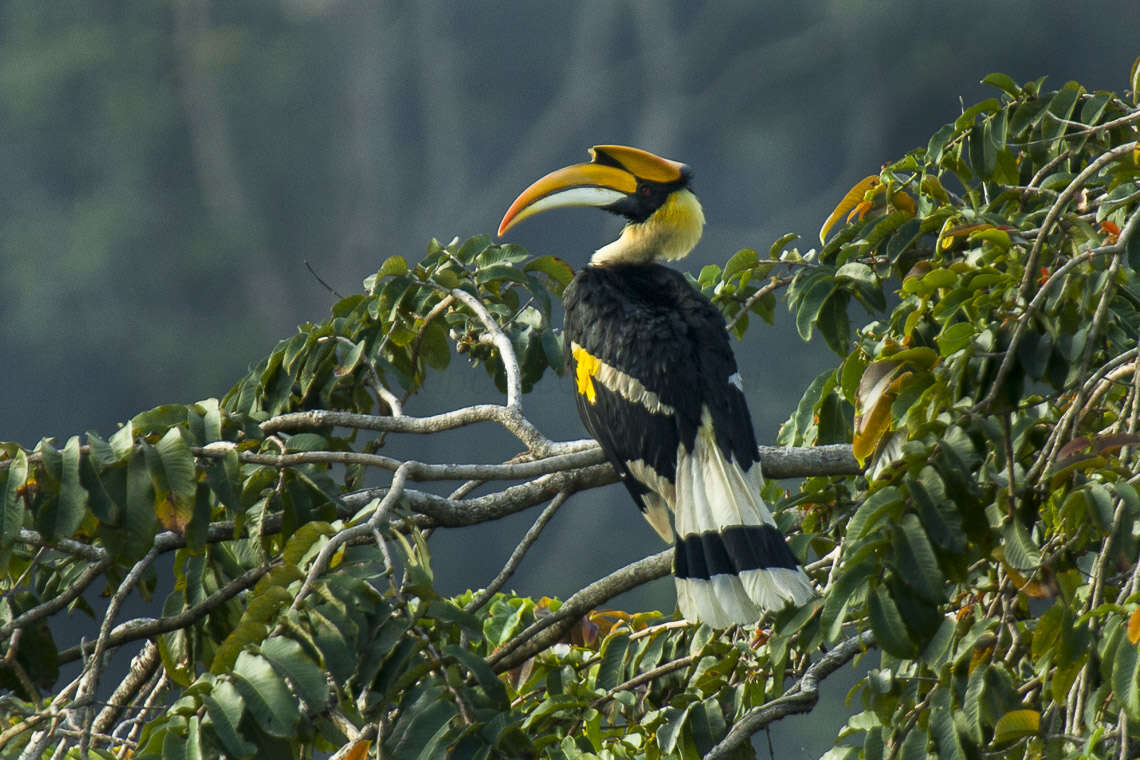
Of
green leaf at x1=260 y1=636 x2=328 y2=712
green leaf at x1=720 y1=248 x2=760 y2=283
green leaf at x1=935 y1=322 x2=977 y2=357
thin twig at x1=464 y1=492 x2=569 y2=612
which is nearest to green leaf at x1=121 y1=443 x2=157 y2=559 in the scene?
green leaf at x1=260 y1=636 x2=328 y2=712

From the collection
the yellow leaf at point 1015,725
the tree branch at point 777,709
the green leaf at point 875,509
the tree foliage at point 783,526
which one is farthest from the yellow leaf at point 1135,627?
the tree branch at point 777,709

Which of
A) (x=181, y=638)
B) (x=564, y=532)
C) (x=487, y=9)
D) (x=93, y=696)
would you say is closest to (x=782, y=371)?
(x=564, y=532)

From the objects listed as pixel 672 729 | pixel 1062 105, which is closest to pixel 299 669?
pixel 672 729

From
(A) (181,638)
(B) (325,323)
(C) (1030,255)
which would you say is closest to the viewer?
(C) (1030,255)

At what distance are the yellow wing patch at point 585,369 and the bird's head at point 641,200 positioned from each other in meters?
0.42

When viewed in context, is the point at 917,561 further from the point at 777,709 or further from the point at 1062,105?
the point at 1062,105

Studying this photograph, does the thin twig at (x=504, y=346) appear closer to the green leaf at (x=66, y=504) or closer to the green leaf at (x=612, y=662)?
the green leaf at (x=612, y=662)

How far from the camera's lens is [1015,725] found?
54.4 inches

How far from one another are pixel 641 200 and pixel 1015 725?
2.00m

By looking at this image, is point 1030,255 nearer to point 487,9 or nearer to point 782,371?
point 782,371

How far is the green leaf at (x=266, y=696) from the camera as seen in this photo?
1.40m

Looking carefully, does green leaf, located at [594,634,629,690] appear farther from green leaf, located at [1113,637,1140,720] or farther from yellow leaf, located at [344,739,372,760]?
green leaf, located at [1113,637,1140,720]

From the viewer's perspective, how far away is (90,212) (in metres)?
5.40

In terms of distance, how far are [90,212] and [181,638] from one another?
3664 millimetres
